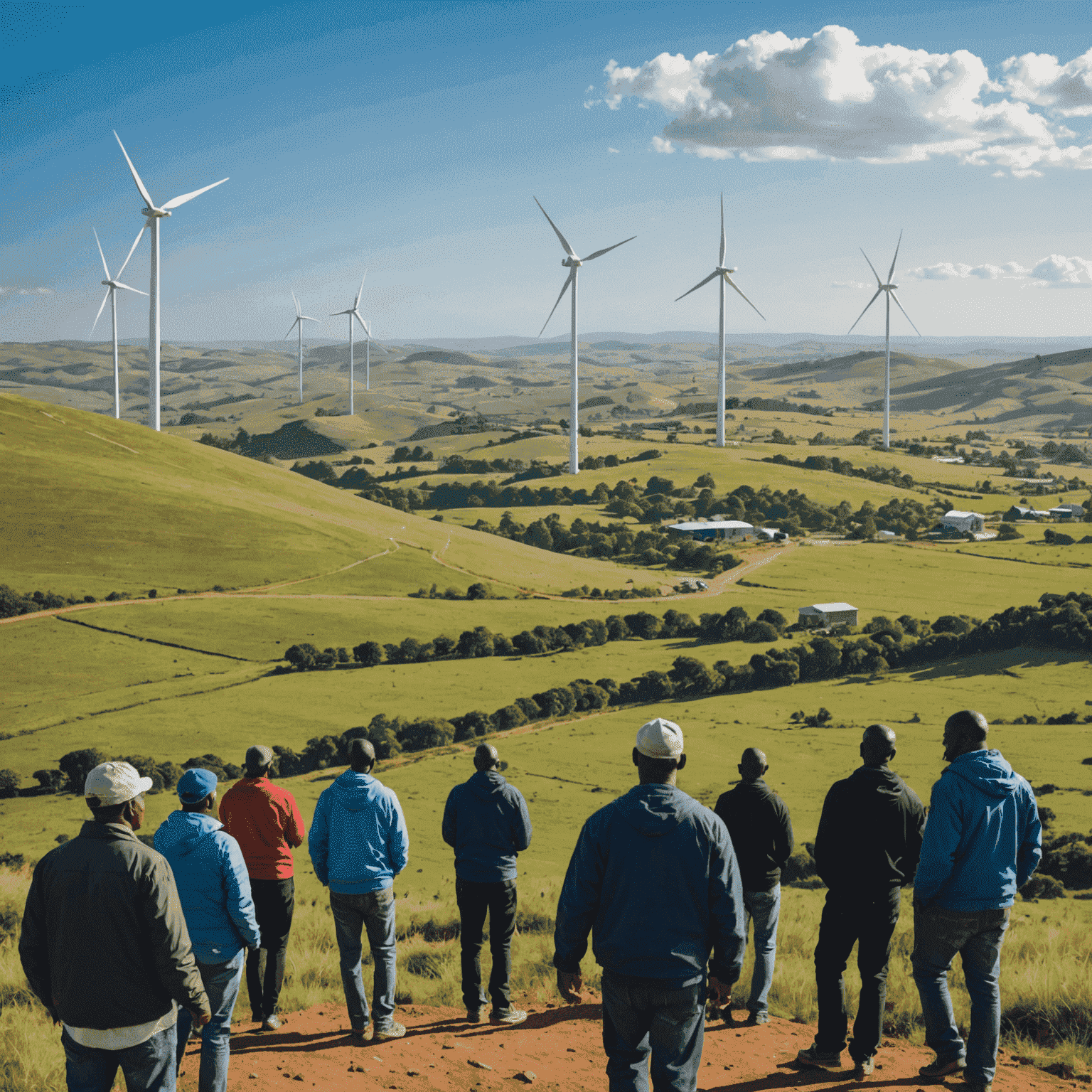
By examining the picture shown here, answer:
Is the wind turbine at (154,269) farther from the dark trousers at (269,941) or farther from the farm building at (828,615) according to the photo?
the dark trousers at (269,941)

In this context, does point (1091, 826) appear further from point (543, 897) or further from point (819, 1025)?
point (819, 1025)

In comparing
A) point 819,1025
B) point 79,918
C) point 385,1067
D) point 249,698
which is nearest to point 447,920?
point 385,1067

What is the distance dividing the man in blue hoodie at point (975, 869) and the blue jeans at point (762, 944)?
2.04m

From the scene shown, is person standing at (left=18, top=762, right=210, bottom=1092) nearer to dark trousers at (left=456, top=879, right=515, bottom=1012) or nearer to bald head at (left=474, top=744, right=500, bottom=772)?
bald head at (left=474, top=744, right=500, bottom=772)

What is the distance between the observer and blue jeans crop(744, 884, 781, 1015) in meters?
12.3

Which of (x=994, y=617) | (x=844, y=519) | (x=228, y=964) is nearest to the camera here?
(x=228, y=964)

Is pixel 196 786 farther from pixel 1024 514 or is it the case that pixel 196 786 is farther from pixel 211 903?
pixel 1024 514

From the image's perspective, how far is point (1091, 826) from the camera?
41.2 m

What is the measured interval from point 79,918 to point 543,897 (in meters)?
13.6

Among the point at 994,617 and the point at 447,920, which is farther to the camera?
the point at 994,617

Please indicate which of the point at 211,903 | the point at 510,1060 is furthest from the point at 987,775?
the point at 211,903

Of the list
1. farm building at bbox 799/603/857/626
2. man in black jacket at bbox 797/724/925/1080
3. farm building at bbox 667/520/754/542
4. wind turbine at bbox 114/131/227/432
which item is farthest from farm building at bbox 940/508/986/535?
man in black jacket at bbox 797/724/925/1080

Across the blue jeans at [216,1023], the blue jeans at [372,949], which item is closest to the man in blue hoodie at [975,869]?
the blue jeans at [372,949]

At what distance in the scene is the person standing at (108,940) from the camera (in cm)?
758
